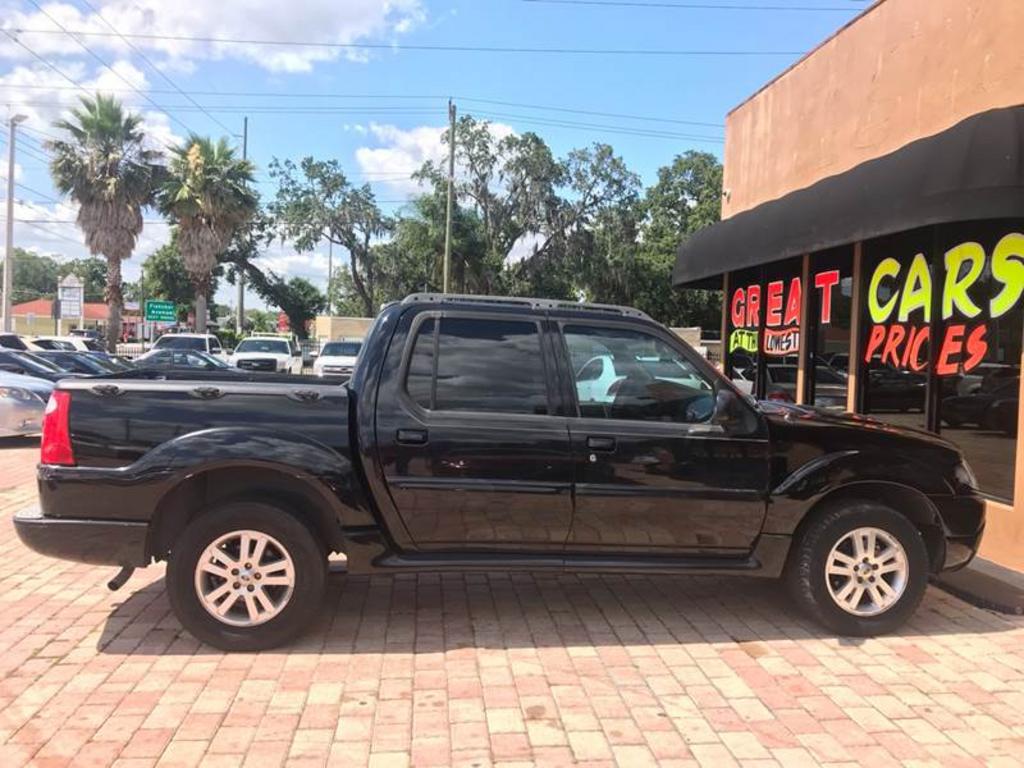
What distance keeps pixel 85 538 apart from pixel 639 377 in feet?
9.75

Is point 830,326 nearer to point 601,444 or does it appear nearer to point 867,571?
point 867,571

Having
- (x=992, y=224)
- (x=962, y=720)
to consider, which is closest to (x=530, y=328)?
(x=962, y=720)

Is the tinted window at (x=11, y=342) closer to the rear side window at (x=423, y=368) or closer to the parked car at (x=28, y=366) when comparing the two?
the parked car at (x=28, y=366)

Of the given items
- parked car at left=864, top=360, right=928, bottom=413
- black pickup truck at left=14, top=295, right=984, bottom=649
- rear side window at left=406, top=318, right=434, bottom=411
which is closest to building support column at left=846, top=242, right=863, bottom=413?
parked car at left=864, top=360, right=928, bottom=413

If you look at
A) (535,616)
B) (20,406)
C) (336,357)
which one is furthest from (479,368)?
(336,357)

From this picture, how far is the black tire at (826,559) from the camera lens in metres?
4.55

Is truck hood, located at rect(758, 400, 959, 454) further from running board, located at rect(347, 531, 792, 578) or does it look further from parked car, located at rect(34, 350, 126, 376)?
parked car, located at rect(34, 350, 126, 376)

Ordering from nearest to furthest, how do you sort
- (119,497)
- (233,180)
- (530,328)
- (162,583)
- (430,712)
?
(430,712) < (119,497) < (530,328) < (162,583) < (233,180)

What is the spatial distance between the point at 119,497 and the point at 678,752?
2.88 m

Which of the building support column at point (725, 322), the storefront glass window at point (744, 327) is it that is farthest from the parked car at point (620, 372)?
the building support column at point (725, 322)

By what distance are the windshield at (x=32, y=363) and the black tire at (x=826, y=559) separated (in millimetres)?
12954

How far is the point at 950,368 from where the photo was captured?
694cm

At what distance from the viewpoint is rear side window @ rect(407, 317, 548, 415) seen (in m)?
4.37

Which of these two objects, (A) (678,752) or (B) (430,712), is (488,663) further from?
(A) (678,752)
